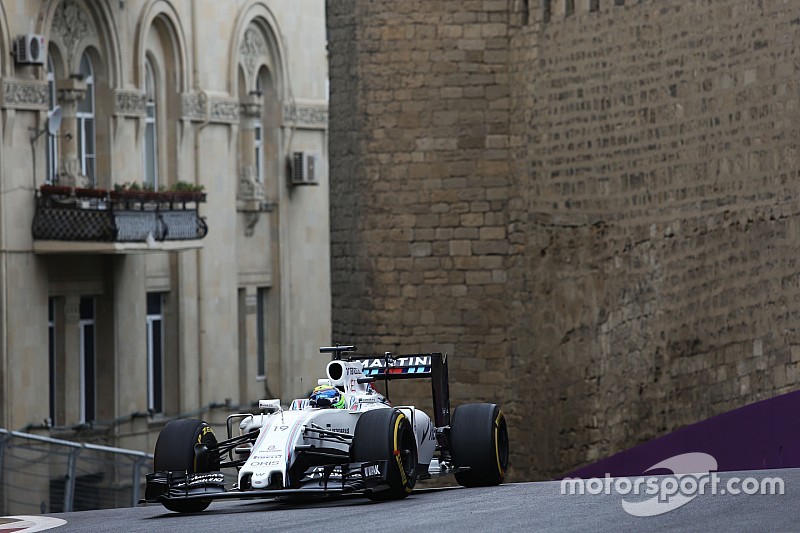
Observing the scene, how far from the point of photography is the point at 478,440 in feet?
42.1

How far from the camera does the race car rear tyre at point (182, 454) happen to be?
40.0ft

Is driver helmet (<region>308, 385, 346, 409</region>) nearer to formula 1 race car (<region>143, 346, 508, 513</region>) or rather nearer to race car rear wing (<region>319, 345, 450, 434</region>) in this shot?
formula 1 race car (<region>143, 346, 508, 513</region>)

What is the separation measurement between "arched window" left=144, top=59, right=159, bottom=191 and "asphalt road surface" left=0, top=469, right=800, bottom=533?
1766 centimetres

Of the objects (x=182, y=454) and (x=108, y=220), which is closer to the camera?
(x=182, y=454)

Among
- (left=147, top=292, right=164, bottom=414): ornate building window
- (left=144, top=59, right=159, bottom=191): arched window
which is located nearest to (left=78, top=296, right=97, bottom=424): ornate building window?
(left=147, top=292, right=164, bottom=414): ornate building window

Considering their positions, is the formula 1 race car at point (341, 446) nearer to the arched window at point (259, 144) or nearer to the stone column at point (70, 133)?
the stone column at point (70, 133)

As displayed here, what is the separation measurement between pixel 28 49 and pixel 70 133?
6.73 feet

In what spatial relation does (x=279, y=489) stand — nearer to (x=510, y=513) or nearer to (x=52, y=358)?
(x=510, y=513)

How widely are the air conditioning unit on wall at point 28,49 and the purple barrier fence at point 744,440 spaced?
11.1 meters

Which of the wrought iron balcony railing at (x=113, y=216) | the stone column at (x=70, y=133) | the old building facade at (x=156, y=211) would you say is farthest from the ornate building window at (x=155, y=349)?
the stone column at (x=70, y=133)

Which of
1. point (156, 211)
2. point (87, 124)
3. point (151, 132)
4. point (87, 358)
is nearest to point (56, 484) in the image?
→ point (87, 358)

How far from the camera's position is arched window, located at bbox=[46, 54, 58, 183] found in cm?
2684

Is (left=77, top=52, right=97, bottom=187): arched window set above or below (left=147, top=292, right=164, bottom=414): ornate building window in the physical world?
above

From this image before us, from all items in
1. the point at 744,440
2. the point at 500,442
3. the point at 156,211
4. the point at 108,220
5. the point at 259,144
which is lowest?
the point at 744,440
